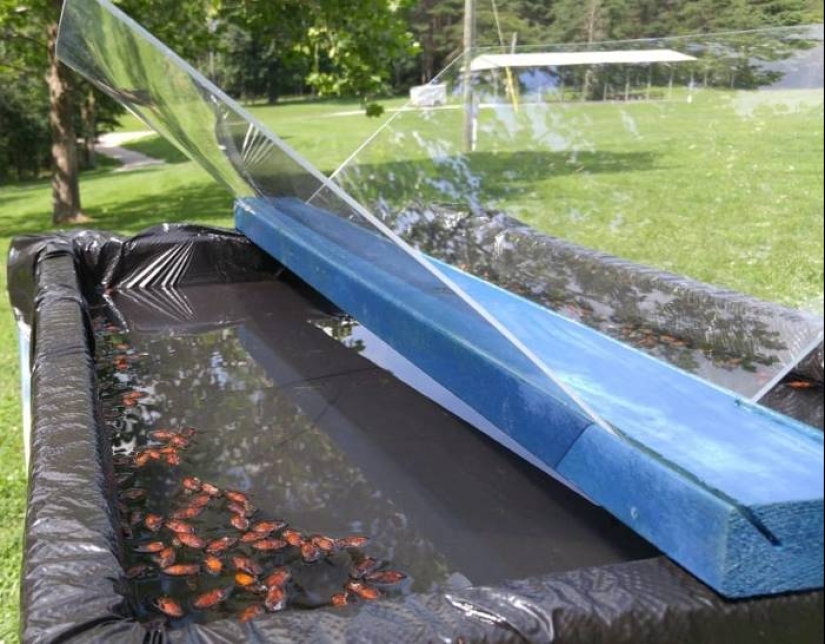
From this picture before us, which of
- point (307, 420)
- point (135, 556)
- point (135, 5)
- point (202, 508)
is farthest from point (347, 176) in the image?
point (135, 5)

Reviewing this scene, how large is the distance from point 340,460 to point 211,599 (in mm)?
861

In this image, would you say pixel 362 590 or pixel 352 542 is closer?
pixel 362 590

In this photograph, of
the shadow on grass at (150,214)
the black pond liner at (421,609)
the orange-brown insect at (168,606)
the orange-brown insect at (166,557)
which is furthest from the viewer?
the shadow on grass at (150,214)

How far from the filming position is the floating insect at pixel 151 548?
7.20ft

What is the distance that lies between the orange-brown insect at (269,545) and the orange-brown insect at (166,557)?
0.19 m

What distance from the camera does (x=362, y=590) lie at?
2.04 metres

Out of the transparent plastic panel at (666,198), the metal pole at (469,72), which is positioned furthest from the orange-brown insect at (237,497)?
the metal pole at (469,72)

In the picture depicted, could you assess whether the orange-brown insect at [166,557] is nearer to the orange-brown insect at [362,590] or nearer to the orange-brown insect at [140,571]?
the orange-brown insect at [140,571]

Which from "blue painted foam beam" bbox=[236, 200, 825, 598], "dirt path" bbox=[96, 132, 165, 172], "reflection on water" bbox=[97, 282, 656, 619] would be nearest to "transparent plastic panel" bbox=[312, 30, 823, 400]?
"blue painted foam beam" bbox=[236, 200, 825, 598]

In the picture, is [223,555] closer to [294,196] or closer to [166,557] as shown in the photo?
[166,557]

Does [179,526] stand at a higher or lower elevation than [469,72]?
lower

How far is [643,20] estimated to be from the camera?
283cm

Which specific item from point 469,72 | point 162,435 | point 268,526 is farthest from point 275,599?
point 469,72

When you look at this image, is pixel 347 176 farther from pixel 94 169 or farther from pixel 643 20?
pixel 94 169
